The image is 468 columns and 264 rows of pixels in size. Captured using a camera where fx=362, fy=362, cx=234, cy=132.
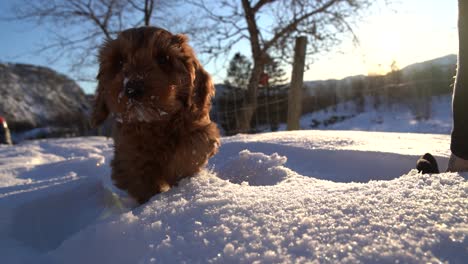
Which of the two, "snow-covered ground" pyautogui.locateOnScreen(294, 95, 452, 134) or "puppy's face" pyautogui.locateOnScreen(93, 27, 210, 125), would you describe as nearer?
"puppy's face" pyautogui.locateOnScreen(93, 27, 210, 125)

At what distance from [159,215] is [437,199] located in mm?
994

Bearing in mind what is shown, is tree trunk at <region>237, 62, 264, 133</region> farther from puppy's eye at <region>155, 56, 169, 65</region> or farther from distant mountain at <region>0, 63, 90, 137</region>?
distant mountain at <region>0, 63, 90, 137</region>

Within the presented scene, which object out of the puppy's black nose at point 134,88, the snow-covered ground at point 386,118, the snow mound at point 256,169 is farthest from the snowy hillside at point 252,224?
the snow-covered ground at point 386,118

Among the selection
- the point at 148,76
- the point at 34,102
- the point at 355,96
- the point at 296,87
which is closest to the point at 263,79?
the point at 296,87

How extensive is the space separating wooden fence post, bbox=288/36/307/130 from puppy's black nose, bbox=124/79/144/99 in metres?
5.24

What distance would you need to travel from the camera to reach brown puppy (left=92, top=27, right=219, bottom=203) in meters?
2.03

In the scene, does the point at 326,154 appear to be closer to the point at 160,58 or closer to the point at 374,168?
the point at 374,168

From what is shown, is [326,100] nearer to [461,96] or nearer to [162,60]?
[162,60]

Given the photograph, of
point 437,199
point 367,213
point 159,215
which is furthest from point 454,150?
point 159,215

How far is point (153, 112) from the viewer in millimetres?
2021

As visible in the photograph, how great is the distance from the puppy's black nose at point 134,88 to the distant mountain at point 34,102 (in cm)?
1582

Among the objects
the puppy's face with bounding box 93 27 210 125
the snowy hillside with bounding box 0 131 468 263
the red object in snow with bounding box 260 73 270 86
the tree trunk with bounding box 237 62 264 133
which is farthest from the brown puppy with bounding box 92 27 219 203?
the red object in snow with bounding box 260 73 270 86

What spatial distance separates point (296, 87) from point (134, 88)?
17.7 ft

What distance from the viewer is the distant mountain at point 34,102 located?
16812 mm
